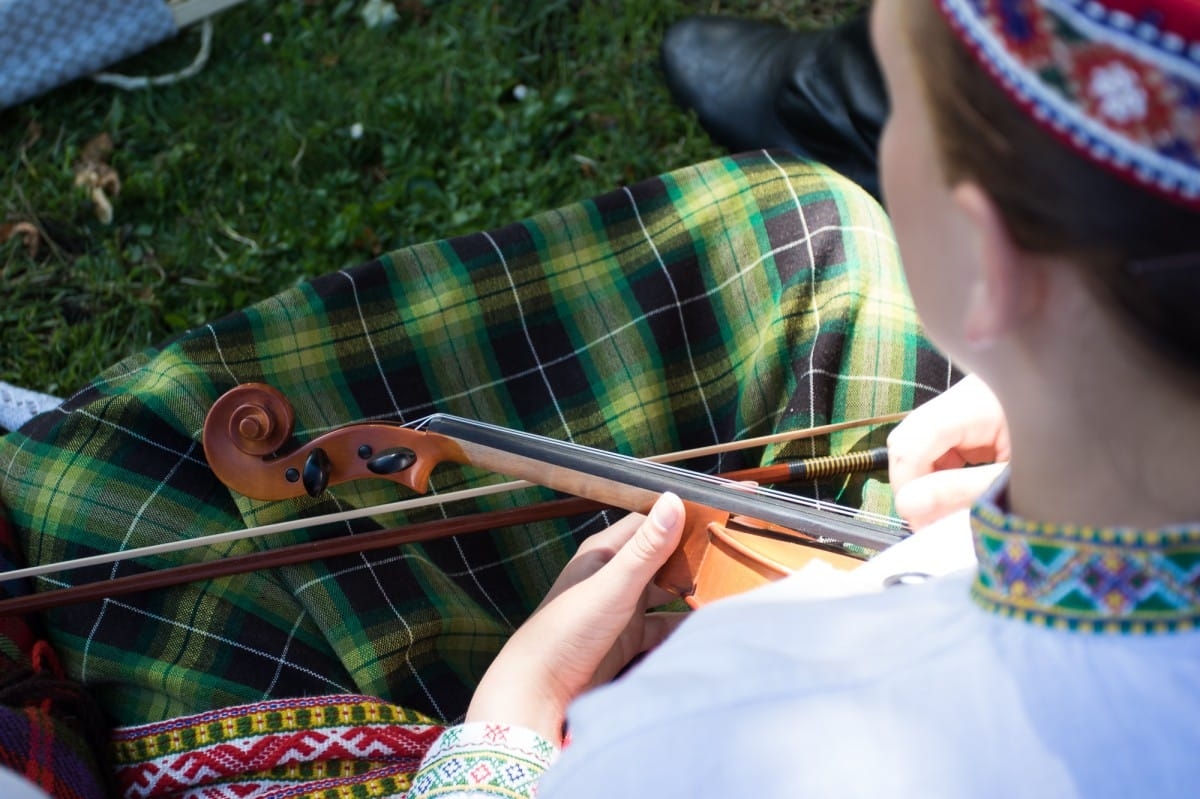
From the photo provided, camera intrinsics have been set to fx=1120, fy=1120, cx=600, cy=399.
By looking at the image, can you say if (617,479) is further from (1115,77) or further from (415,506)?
(1115,77)

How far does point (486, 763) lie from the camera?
894 mm

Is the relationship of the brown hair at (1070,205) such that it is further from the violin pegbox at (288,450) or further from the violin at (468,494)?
the violin pegbox at (288,450)

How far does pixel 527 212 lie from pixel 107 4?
2.65 feet

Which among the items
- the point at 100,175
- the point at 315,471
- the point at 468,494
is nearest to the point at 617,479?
the point at 468,494

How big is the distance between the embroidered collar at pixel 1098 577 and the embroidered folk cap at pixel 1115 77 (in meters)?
0.18

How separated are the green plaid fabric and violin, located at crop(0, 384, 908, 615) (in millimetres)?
32

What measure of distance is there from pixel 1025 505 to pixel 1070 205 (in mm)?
206

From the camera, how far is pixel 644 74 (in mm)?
1983

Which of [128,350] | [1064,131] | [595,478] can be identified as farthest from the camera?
[128,350]

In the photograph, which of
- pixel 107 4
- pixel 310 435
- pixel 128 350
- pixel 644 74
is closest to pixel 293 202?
pixel 128 350

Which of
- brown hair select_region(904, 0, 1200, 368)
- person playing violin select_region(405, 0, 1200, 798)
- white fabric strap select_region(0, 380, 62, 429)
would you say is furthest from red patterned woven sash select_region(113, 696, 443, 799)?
brown hair select_region(904, 0, 1200, 368)

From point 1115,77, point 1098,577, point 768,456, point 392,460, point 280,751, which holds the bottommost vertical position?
point 280,751

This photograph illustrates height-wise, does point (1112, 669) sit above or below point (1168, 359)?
below

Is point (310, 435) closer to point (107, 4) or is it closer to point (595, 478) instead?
point (595, 478)
